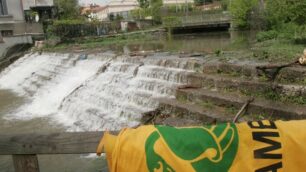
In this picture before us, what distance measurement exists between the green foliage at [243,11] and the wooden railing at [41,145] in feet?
93.5

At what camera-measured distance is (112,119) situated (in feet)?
27.3

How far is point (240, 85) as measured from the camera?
6594mm

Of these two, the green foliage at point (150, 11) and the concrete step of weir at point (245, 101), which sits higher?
the green foliage at point (150, 11)

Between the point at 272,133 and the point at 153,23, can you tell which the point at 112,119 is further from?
the point at 153,23

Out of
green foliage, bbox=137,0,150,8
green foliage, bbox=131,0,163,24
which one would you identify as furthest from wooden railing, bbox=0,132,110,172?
green foliage, bbox=137,0,150,8

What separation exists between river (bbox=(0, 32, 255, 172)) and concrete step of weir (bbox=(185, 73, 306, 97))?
560 mm

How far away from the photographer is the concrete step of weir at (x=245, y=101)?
522cm

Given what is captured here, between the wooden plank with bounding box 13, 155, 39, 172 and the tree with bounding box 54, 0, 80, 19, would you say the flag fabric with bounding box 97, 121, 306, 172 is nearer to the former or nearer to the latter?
the wooden plank with bounding box 13, 155, 39, 172

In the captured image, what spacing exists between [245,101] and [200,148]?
4079mm

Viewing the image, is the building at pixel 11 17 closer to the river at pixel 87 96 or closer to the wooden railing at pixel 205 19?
the river at pixel 87 96

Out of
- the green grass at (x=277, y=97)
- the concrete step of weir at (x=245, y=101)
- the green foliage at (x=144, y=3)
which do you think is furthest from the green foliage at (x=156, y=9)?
the green grass at (x=277, y=97)

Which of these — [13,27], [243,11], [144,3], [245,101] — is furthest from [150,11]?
[245,101]

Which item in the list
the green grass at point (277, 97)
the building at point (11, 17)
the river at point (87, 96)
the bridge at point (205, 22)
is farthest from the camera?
the bridge at point (205, 22)

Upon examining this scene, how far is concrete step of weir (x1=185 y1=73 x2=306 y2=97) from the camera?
5711 millimetres
